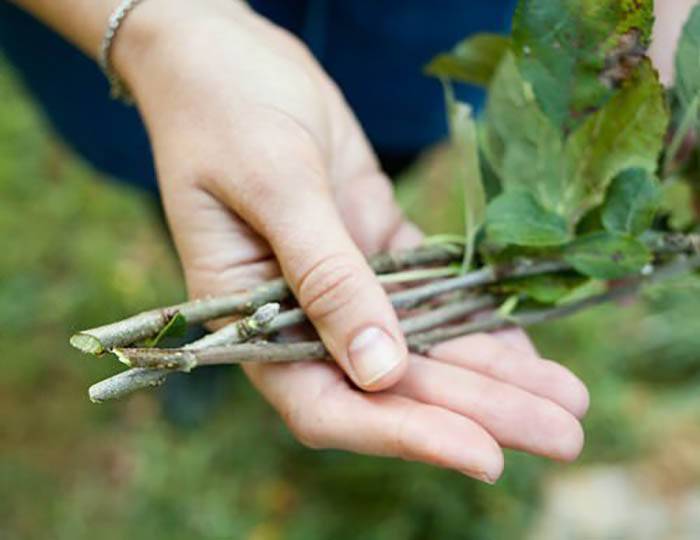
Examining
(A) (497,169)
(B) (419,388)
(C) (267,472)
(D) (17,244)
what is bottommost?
(C) (267,472)

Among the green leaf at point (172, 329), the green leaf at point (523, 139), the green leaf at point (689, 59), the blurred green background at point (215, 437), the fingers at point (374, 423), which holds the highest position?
the green leaf at point (689, 59)

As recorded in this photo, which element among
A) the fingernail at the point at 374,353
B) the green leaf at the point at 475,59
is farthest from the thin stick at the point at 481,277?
the green leaf at the point at 475,59

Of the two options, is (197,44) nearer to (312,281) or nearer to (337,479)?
(312,281)

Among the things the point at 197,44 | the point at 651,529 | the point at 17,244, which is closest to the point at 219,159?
the point at 197,44

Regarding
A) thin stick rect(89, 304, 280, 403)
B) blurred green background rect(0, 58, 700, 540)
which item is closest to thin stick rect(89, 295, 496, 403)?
thin stick rect(89, 304, 280, 403)

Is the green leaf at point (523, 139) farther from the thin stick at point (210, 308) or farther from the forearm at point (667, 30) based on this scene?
the forearm at point (667, 30)

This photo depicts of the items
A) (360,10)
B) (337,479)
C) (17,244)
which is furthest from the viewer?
(17,244)

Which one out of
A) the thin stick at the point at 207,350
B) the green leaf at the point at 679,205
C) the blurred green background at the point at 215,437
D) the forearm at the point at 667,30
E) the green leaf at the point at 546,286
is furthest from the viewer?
the blurred green background at the point at 215,437
